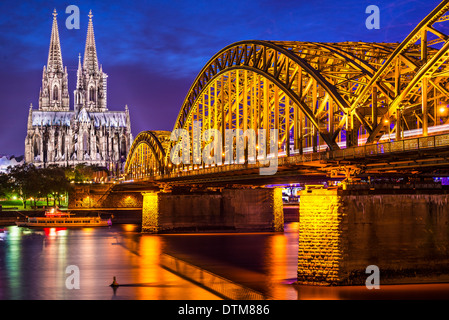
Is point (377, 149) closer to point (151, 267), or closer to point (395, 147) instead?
point (395, 147)

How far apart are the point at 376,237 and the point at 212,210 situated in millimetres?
54967

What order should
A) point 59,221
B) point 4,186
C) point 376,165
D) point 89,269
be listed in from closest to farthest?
1. point 376,165
2. point 89,269
3. point 59,221
4. point 4,186

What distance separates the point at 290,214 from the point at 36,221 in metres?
45.4

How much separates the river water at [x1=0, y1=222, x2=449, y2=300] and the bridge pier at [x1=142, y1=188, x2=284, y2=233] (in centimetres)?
330

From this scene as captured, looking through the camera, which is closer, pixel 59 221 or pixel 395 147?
pixel 395 147

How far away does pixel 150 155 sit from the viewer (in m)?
143

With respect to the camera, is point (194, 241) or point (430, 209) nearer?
point (430, 209)

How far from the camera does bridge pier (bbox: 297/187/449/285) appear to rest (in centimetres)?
3994

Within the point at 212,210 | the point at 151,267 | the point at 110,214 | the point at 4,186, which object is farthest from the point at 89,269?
the point at 4,186

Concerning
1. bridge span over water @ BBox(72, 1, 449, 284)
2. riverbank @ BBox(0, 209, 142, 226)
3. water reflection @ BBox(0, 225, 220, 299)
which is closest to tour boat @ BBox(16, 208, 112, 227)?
riverbank @ BBox(0, 209, 142, 226)

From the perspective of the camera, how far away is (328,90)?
46.8m

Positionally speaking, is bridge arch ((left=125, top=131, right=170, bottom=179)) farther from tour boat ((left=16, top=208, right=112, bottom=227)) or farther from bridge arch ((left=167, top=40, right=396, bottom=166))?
bridge arch ((left=167, top=40, right=396, bottom=166))
